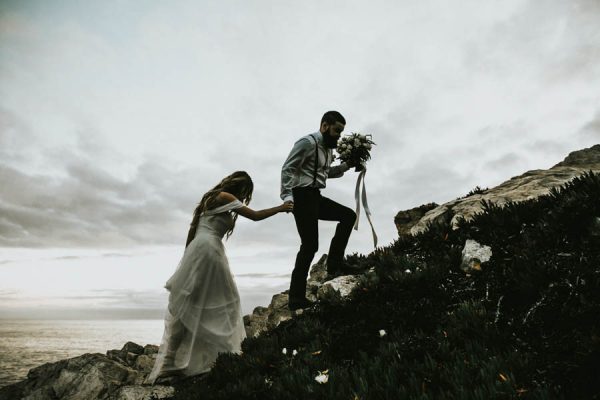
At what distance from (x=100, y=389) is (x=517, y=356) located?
774 cm

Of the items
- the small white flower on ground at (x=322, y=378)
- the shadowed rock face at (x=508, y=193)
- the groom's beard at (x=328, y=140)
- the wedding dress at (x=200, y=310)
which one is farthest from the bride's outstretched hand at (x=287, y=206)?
the shadowed rock face at (x=508, y=193)

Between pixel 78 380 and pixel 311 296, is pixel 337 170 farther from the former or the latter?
pixel 78 380

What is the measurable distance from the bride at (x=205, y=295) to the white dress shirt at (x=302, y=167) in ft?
1.28

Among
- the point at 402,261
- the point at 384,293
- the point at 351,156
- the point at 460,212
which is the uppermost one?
the point at 351,156

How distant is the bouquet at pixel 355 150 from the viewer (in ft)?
22.4

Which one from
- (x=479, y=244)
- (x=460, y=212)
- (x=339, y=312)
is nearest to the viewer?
(x=339, y=312)

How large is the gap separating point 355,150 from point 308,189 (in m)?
1.55

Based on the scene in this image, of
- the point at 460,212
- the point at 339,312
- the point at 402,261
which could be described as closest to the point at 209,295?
the point at 339,312

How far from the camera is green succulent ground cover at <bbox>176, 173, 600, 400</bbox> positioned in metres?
2.62

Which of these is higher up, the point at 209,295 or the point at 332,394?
the point at 209,295

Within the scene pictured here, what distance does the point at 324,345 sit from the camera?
4.19 meters

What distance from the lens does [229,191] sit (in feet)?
19.5

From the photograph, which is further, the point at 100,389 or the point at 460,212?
the point at 460,212

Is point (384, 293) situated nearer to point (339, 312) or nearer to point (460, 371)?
point (339, 312)
